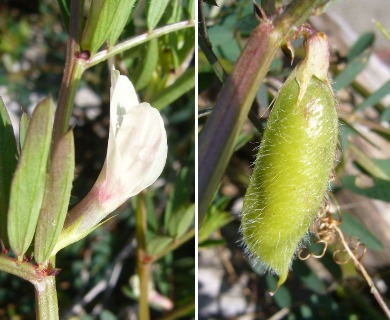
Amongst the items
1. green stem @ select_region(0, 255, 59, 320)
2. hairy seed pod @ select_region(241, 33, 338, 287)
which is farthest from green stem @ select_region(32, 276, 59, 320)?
hairy seed pod @ select_region(241, 33, 338, 287)

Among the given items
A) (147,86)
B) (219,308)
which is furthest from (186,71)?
(219,308)

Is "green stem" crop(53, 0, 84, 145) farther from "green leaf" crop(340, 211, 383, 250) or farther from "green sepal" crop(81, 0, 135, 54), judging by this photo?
"green leaf" crop(340, 211, 383, 250)

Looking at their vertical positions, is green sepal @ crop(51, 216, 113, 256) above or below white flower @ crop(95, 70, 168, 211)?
below

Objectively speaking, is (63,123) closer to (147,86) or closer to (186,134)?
(147,86)

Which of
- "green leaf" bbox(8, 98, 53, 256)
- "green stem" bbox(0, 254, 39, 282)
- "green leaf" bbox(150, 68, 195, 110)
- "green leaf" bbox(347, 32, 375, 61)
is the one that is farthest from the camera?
"green leaf" bbox(347, 32, 375, 61)

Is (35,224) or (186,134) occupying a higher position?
(35,224)

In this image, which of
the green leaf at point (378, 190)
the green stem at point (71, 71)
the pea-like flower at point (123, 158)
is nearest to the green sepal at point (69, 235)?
the pea-like flower at point (123, 158)

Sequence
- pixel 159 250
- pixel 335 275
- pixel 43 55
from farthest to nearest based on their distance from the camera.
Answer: pixel 43 55 < pixel 335 275 < pixel 159 250
